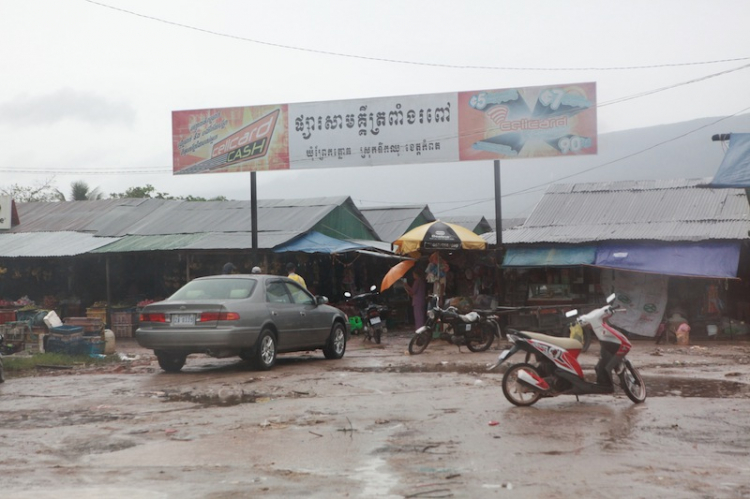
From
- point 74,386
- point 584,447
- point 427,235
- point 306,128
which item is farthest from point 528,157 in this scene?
point 584,447

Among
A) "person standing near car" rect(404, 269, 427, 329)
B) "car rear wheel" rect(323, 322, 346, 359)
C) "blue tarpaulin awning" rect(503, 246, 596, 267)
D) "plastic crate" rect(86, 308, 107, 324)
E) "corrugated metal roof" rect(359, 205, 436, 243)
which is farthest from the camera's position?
"corrugated metal roof" rect(359, 205, 436, 243)

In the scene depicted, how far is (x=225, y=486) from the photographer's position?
6027 millimetres

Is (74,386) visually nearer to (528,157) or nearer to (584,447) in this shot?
(584,447)

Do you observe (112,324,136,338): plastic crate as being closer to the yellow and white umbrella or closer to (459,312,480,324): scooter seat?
the yellow and white umbrella

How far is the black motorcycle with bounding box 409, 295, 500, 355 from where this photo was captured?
16562 mm

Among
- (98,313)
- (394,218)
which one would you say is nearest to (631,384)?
(98,313)

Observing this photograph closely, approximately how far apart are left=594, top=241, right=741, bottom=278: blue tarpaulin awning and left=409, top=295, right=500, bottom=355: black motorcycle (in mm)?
3972

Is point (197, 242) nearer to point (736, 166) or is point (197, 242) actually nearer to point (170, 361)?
point (170, 361)

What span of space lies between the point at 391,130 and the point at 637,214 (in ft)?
21.2

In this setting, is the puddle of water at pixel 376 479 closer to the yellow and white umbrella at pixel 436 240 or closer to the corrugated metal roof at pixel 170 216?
the yellow and white umbrella at pixel 436 240

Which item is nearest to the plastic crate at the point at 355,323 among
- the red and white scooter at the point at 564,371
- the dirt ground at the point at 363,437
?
the dirt ground at the point at 363,437

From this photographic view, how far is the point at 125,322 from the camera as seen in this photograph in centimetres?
2422

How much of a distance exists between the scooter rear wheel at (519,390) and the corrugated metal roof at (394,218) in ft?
70.9

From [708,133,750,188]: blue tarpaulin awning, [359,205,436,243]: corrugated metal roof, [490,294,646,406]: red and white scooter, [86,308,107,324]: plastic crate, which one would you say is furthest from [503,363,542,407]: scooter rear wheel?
[359,205,436,243]: corrugated metal roof
